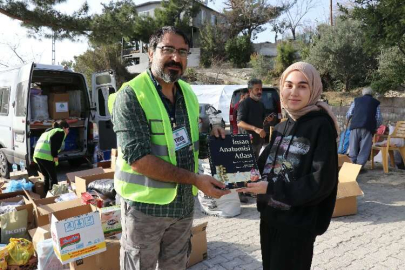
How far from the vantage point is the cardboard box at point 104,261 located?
9.69 ft

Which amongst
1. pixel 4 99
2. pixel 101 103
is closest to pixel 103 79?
pixel 101 103

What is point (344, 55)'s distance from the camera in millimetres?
18297

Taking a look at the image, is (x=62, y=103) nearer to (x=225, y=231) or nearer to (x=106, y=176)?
(x=106, y=176)

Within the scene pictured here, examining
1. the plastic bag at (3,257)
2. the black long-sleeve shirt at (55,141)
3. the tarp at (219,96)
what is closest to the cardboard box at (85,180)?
the black long-sleeve shirt at (55,141)

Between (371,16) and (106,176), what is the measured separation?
5.72 m

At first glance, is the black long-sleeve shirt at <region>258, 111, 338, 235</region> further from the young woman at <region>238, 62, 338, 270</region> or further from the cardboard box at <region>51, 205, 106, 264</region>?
the cardboard box at <region>51, 205, 106, 264</region>

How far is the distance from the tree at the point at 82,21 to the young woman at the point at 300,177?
30.2 ft

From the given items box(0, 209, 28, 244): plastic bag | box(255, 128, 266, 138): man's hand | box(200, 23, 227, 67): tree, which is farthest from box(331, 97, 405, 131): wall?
box(200, 23, 227, 67): tree

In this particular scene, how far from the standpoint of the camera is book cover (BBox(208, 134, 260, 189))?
193 centimetres

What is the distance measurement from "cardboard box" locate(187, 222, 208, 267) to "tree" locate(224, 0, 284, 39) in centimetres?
3111

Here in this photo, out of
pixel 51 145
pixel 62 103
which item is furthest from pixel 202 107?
pixel 51 145

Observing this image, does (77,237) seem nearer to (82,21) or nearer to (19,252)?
(19,252)

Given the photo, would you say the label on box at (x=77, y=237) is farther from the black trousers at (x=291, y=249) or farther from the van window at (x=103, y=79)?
the van window at (x=103, y=79)

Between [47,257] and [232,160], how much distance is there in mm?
2157
